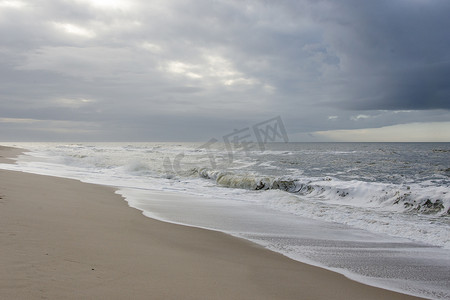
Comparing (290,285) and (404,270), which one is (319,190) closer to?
(404,270)

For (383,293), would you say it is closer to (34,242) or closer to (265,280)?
(265,280)

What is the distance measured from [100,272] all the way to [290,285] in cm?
188

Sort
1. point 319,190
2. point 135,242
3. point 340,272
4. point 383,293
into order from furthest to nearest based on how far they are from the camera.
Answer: point 319,190, point 135,242, point 340,272, point 383,293

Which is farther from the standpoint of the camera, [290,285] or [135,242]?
[135,242]

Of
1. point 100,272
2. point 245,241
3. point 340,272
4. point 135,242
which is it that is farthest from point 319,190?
point 100,272

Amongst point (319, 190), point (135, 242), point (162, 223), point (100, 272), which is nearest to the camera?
point (100, 272)

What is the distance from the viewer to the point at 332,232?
591cm

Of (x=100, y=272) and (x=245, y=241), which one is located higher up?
(x=100, y=272)

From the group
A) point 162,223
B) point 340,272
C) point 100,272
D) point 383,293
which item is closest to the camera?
point 100,272

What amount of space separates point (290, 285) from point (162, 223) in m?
3.32

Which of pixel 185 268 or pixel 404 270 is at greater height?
pixel 185 268

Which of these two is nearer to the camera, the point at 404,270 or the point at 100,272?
the point at 100,272

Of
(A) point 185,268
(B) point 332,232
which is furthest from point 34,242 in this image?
(B) point 332,232

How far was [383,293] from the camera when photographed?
123 inches
